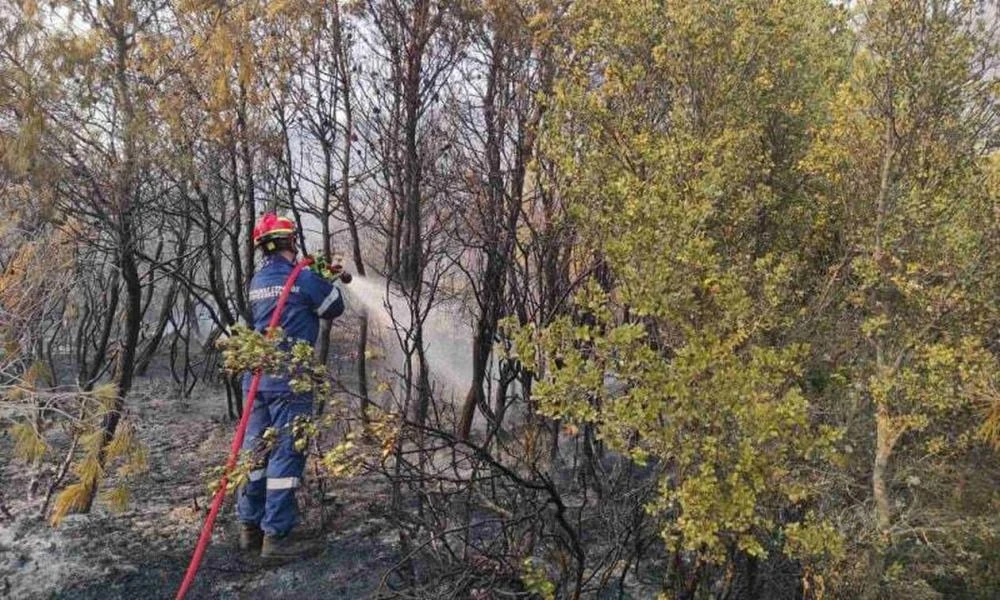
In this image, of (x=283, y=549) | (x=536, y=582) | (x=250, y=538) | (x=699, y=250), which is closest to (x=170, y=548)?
(x=250, y=538)

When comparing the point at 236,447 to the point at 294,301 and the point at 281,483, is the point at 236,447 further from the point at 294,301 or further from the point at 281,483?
the point at 294,301

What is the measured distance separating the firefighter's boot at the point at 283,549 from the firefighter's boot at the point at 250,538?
7 centimetres

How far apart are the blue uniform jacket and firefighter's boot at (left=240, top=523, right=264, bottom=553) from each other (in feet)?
2.90

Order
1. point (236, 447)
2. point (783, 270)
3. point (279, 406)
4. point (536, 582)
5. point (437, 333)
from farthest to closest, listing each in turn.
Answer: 1. point (437, 333)
2. point (279, 406)
3. point (236, 447)
4. point (783, 270)
5. point (536, 582)

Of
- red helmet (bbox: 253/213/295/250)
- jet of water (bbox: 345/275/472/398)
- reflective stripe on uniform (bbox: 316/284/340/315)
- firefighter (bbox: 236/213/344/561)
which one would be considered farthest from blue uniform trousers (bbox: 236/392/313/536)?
jet of water (bbox: 345/275/472/398)

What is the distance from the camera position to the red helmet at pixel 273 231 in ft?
15.8

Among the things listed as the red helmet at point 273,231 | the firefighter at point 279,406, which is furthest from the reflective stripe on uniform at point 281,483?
the red helmet at point 273,231

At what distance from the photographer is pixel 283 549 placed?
4562 mm

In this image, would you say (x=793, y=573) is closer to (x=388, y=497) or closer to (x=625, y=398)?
(x=625, y=398)

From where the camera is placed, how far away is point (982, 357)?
11.1ft

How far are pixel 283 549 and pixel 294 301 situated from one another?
1.53 m

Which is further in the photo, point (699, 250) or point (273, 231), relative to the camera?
point (273, 231)

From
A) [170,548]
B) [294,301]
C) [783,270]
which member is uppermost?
[783,270]

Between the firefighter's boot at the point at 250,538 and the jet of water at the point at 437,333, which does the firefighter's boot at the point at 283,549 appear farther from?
the jet of water at the point at 437,333
